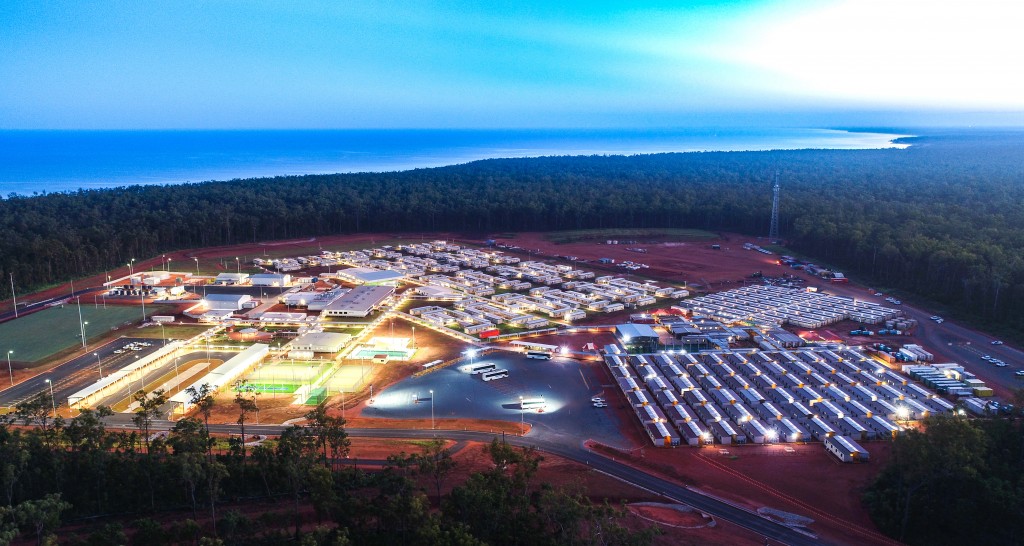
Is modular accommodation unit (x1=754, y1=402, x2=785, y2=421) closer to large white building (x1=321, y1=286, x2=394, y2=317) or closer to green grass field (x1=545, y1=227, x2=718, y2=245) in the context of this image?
large white building (x1=321, y1=286, x2=394, y2=317)

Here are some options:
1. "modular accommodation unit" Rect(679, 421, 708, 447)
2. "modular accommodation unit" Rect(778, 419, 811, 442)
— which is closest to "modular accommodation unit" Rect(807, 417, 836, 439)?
"modular accommodation unit" Rect(778, 419, 811, 442)

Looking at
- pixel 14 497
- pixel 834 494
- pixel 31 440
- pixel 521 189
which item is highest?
pixel 521 189

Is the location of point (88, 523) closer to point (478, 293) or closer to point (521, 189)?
point (478, 293)

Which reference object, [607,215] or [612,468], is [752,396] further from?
[607,215]

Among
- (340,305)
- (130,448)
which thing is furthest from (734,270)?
(130,448)

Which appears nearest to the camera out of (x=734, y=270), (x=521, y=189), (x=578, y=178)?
(x=734, y=270)

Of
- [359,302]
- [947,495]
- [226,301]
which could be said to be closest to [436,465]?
[947,495]
